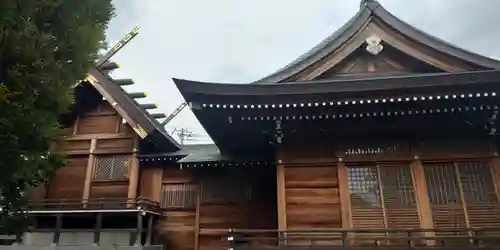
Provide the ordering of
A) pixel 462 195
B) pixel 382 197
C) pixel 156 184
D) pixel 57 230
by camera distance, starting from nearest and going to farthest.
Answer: pixel 462 195 → pixel 382 197 → pixel 57 230 → pixel 156 184

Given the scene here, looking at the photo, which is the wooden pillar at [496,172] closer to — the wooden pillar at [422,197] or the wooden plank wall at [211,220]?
the wooden pillar at [422,197]

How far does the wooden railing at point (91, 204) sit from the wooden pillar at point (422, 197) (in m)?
8.01

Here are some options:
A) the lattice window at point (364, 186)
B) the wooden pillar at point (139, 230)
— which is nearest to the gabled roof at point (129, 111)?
the wooden pillar at point (139, 230)

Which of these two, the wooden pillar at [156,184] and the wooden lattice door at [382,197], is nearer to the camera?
the wooden lattice door at [382,197]

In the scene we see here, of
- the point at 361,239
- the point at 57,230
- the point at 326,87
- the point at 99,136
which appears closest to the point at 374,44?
the point at 326,87

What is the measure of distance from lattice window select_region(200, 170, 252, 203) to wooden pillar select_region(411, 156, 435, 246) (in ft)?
17.6

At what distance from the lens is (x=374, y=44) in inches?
382

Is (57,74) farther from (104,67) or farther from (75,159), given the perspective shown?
(104,67)

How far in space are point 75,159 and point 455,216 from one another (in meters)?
12.4

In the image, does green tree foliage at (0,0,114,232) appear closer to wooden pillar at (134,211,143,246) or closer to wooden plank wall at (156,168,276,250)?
wooden pillar at (134,211,143,246)

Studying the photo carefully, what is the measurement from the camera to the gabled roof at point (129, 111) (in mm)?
13086

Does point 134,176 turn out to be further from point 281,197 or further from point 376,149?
point 376,149

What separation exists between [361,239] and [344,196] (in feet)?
3.42

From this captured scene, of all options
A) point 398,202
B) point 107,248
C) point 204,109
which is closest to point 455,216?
point 398,202
